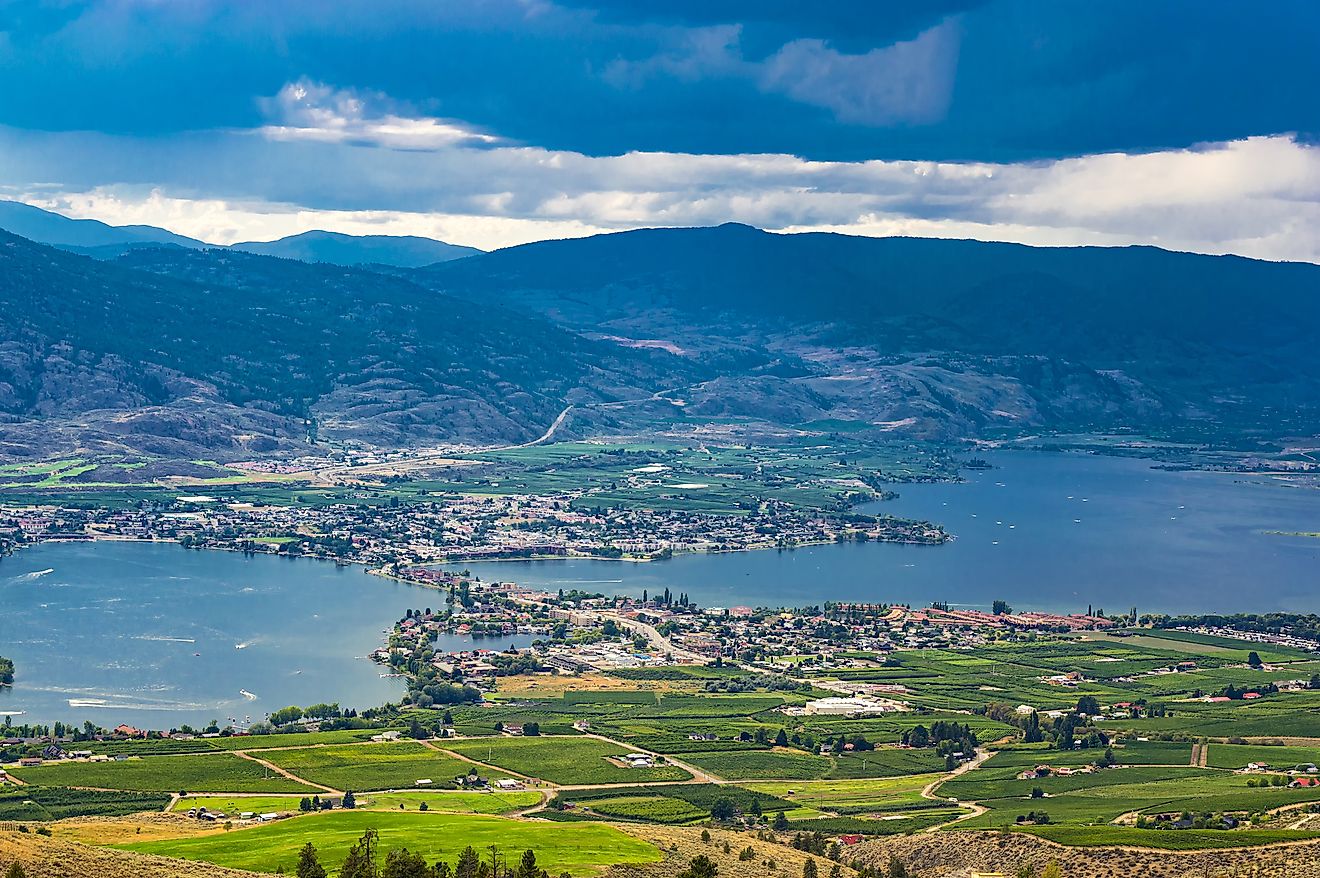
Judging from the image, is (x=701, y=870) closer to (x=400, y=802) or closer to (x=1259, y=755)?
(x=400, y=802)

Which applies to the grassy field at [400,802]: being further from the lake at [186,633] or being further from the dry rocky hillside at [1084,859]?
the lake at [186,633]

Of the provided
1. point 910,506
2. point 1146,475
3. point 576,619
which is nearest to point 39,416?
point 910,506

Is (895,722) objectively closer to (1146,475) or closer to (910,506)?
(910,506)

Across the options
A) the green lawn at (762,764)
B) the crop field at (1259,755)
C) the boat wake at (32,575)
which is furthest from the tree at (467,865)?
the boat wake at (32,575)

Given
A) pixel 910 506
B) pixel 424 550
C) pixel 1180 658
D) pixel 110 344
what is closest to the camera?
pixel 1180 658

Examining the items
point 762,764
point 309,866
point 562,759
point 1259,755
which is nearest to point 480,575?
point 562,759
